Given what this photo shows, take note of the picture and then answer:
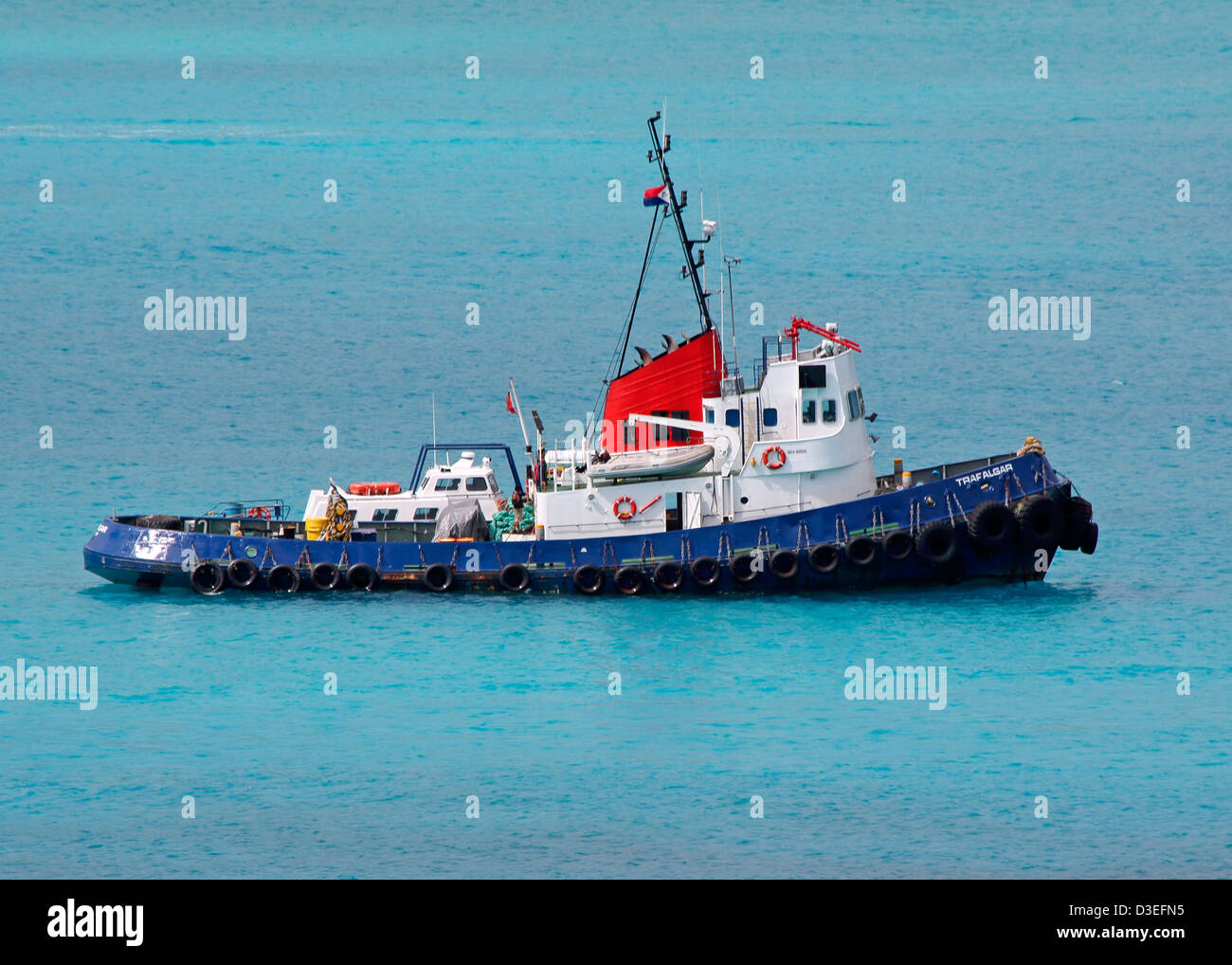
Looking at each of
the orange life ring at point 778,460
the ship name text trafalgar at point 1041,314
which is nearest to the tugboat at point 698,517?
the orange life ring at point 778,460

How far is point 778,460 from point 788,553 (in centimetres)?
201

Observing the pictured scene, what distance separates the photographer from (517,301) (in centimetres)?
8650

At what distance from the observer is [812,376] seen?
4512cm

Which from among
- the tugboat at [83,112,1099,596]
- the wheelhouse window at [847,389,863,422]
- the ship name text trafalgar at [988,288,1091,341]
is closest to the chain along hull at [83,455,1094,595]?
the tugboat at [83,112,1099,596]

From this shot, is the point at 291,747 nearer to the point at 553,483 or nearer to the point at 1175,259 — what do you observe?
the point at 553,483

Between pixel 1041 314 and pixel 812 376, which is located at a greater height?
pixel 1041 314

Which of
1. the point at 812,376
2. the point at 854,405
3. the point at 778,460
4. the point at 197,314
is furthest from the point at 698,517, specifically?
the point at 197,314

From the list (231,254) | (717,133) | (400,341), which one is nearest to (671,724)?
(400,341)

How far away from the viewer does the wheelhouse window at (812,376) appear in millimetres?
45094

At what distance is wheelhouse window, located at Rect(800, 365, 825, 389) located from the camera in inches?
1775

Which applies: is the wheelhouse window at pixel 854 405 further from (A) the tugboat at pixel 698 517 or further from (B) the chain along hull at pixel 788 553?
(B) the chain along hull at pixel 788 553

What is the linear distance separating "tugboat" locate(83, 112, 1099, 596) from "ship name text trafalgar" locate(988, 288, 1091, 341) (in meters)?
39.9

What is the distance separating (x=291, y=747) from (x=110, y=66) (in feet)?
336

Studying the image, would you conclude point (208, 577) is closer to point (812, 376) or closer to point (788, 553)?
point (788, 553)
